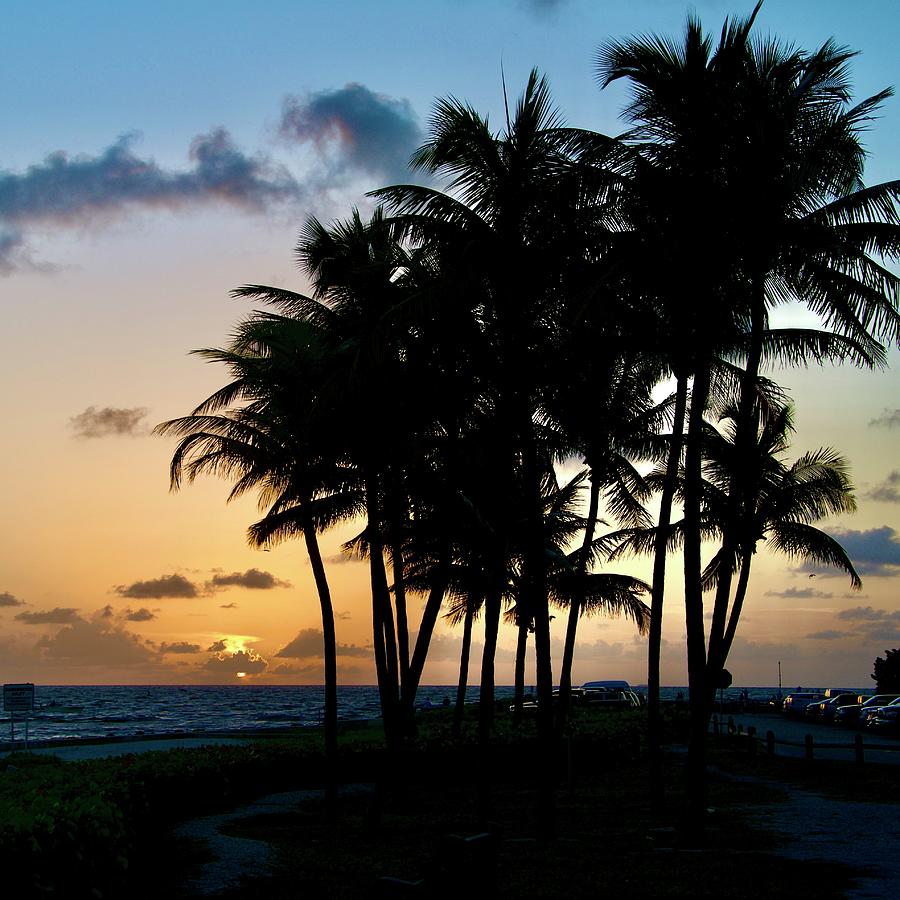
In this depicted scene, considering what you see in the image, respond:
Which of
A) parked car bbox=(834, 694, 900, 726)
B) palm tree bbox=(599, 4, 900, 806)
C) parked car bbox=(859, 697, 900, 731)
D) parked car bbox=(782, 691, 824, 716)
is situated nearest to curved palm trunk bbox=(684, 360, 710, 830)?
palm tree bbox=(599, 4, 900, 806)

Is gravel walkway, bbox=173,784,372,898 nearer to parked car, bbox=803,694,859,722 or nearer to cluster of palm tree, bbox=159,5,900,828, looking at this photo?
cluster of palm tree, bbox=159,5,900,828

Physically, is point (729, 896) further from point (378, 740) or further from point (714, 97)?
point (378, 740)

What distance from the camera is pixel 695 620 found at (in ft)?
55.8

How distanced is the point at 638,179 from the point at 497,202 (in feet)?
7.61

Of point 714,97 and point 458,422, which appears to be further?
point 458,422

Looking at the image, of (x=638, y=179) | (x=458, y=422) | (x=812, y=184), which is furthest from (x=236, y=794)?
(x=812, y=184)

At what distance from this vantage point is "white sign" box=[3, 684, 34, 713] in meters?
29.1

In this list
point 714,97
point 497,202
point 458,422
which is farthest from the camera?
point 458,422

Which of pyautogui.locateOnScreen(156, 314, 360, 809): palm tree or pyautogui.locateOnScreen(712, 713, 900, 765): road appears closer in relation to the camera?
pyautogui.locateOnScreen(156, 314, 360, 809): palm tree

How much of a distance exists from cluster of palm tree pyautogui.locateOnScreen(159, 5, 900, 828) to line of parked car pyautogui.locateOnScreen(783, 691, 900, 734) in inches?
1077

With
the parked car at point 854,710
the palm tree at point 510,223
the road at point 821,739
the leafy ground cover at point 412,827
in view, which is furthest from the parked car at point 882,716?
the palm tree at point 510,223

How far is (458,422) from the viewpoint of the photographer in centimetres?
2145

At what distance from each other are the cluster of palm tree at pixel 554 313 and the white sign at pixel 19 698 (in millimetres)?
10812

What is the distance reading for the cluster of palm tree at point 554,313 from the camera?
1672 centimetres
